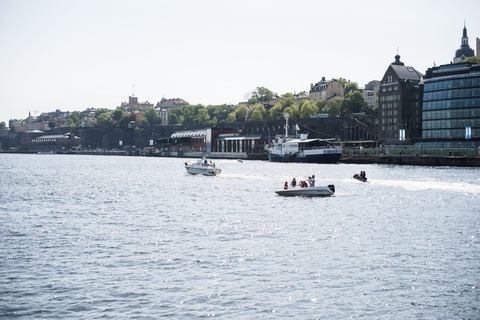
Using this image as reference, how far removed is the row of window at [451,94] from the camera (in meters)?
160

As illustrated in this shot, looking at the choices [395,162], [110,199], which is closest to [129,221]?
[110,199]

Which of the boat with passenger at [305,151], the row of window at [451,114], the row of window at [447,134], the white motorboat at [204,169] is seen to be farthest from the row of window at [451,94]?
the white motorboat at [204,169]

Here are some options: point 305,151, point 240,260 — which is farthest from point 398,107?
point 240,260

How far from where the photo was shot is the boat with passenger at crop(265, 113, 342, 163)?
5664 inches

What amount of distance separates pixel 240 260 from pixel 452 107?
15444 centimetres

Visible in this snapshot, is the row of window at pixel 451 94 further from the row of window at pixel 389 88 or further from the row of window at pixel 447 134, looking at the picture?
the row of window at pixel 389 88

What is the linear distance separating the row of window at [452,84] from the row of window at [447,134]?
14.6 meters

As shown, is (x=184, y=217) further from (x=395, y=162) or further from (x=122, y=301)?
(x=395, y=162)

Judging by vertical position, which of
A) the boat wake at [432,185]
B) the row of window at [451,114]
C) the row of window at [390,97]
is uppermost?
the row of window at [390,97]

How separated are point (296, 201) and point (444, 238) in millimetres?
23511

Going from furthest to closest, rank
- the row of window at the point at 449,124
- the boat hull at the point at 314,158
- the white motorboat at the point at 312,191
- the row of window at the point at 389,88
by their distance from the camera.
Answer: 1. the row of window at the point at 389,88
2. the row of window at the point at 449,124
3. the boat hull at the point at 314,158
4. the white motorboat at the point at 312,191

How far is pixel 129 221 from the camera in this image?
4447 centimetres

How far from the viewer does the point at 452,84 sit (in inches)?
6516

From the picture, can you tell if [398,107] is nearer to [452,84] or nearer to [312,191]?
[452,84]
